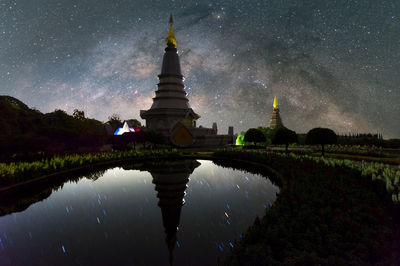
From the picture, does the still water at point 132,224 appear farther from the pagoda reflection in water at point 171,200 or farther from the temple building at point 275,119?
the temple building at point 275,119

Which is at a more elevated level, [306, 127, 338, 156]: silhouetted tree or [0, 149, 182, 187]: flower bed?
[306, 127, 338, 156]: silhouetted tree

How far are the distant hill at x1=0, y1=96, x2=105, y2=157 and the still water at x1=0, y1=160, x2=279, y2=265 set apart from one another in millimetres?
8192

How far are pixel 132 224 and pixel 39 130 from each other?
17419 mm

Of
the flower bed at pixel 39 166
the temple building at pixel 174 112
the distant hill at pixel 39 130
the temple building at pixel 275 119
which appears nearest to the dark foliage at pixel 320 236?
the flower bed at pixel 39 166

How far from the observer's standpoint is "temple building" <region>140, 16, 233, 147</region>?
3859 centimetres

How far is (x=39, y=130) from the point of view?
1870cm

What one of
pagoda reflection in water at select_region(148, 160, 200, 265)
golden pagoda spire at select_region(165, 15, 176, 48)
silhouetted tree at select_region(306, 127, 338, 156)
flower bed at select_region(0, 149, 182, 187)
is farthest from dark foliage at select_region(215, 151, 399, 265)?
golden pagoda spire at select_region(165, 15, 176, 48)

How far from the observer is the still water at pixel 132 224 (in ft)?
16.0

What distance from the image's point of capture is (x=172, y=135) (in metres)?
37.6

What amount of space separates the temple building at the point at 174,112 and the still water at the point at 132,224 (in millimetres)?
27193

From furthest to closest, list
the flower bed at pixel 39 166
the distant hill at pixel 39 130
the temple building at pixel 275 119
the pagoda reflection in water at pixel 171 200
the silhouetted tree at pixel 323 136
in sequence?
the temple building at pixel 275 119 < the silhouetted tree at pixel 323 136 < the distant hill at pixel 39 130 < the flower bed at pixel 39 166 < the pagoda reflection in water at pixel 171 200

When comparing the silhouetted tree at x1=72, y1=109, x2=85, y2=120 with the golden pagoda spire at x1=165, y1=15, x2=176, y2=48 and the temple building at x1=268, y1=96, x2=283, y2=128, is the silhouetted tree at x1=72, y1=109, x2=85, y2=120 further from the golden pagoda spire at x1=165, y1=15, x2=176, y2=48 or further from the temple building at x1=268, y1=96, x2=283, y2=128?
the temple building at x1=268, y1=96, x2=283, y2=128

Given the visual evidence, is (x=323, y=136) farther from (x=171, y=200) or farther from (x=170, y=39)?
(x=170, y=39)

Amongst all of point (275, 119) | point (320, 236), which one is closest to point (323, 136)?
point (320, 236)
